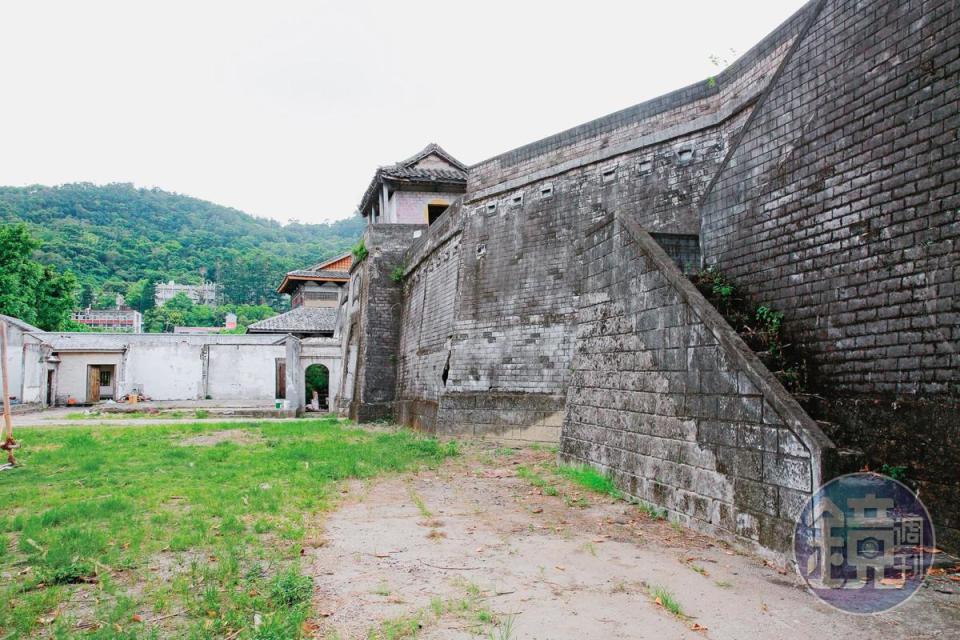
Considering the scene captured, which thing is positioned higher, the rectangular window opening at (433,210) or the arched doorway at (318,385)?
the rectangular window opening at (433,210)

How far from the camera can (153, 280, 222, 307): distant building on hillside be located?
206ft

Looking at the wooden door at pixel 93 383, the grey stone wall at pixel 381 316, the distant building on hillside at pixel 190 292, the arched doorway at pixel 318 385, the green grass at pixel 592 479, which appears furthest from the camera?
the distant building on hillside at pixel 190 292

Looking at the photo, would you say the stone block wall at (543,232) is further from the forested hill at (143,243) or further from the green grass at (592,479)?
the forested hill at (143,243)

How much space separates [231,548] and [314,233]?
9416cm

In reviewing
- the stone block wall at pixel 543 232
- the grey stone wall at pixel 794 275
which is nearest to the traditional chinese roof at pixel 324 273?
the stone block wall at pixel 543 232

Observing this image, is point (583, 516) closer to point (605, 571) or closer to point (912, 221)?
point (605, 571)

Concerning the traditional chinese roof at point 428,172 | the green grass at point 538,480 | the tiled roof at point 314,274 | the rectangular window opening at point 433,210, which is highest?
the traditional chinese roof at point 428,172

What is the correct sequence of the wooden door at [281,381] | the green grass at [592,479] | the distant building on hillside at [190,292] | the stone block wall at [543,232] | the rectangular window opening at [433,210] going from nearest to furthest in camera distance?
the green grass at [592,479]
the stone block wall at [543,232]
the rectangular window opening at [433,210]
the wooden door at [281,381]
the distant building on hillside at [190,292]

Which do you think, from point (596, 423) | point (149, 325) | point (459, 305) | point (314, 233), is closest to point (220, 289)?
point (149, 325)

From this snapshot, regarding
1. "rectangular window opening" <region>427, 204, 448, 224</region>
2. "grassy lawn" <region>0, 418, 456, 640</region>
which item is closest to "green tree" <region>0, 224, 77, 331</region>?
"rectangular window opening" <region>427, 204, 448, 224</region>

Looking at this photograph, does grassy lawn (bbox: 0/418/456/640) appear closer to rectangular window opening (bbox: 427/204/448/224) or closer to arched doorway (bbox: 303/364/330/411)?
rectangular window opening (bbox: 427/204/448/224)

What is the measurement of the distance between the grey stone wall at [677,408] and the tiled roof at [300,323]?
27.1 m

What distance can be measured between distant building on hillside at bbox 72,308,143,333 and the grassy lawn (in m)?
54.3

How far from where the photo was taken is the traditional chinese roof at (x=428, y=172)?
2203 cm
